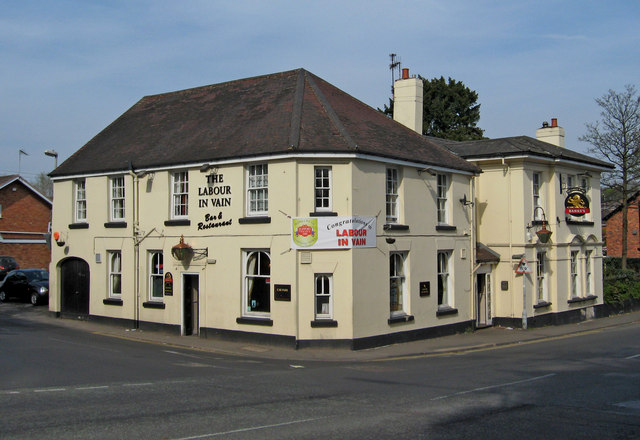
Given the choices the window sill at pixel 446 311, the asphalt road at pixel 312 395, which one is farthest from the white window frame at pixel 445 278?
the asphalt road at pixel 312 395

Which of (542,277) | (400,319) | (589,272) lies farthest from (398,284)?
(589,272)

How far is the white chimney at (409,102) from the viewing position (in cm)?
2706

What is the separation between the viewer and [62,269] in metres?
26.4

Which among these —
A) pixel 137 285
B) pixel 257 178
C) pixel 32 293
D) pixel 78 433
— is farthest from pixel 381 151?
pixel 32 293

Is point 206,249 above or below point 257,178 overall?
below

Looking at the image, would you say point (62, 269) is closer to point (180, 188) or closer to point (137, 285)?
point (137, 285)

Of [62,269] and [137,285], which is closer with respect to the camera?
[137,285]

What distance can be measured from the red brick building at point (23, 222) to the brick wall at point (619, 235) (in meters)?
45.4

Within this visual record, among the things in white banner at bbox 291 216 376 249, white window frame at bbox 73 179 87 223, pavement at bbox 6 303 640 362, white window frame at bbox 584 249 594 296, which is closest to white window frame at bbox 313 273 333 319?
white banner at bbox 291 216 376 249

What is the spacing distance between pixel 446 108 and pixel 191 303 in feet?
135

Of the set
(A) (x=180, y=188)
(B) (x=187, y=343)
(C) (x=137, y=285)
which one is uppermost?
(A) (x=180, y=188)

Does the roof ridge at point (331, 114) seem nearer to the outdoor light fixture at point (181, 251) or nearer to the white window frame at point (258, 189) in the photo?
the white window frame at point (258, 189)

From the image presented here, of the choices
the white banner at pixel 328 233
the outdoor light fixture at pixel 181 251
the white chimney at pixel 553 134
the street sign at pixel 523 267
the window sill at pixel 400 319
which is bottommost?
the window sill at pixel 400 319

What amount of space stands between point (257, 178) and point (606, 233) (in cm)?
4428
